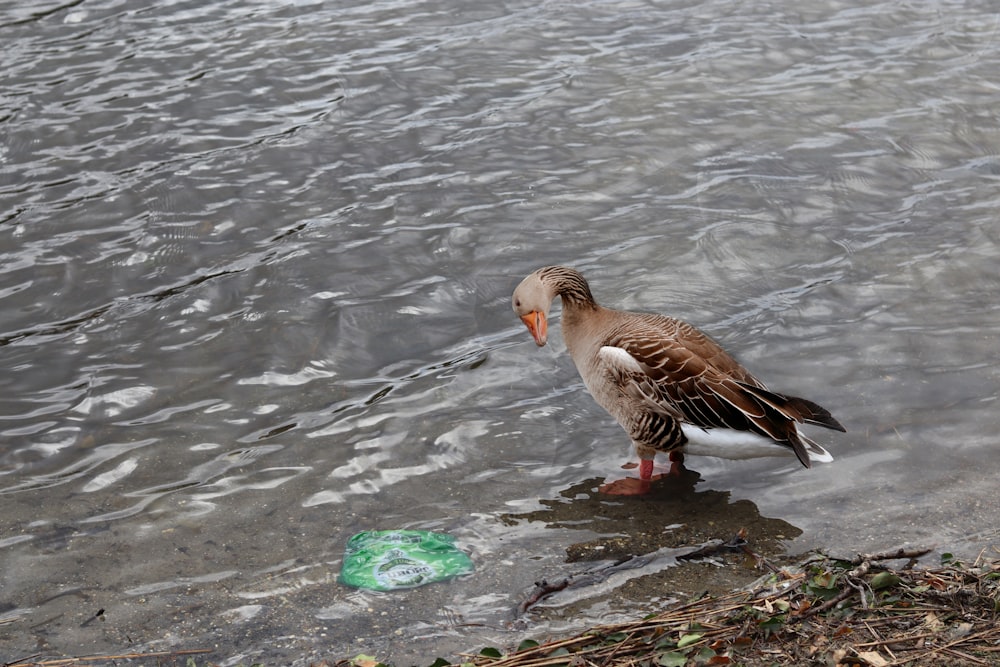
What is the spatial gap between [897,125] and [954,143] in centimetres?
63

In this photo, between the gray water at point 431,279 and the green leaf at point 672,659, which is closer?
the green leaf at point 672,659

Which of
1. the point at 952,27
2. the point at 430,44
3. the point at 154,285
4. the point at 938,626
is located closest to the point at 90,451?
the point at 154,285

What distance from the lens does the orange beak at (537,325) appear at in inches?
270

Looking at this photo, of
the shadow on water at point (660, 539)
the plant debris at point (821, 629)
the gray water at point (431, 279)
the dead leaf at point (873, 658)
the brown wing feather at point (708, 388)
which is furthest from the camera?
the brown wing feather at point (708, 388)

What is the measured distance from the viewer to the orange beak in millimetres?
6859

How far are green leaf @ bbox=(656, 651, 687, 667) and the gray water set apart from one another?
1029mm

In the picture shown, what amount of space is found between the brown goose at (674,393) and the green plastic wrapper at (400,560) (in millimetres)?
1227

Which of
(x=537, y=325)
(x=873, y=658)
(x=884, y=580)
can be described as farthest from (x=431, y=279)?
(x=873, y=658)

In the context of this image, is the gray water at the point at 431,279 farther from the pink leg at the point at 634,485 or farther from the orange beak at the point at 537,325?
the orange beak at the point at 537,325

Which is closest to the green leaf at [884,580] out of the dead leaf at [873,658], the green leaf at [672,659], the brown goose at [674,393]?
the dead leaf at [873,658]

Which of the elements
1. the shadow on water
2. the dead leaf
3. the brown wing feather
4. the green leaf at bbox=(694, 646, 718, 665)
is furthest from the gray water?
the dead leaf

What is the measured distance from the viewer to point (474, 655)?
4941mm

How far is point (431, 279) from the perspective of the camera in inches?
363

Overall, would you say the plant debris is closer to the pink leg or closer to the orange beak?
the pink leg
